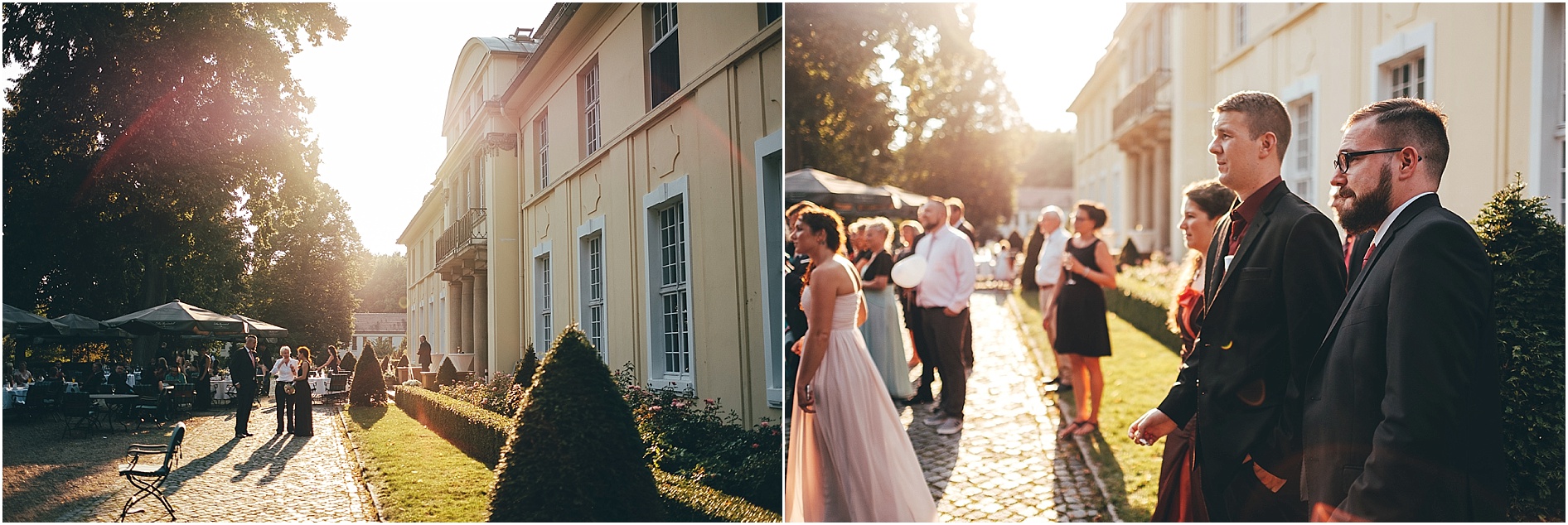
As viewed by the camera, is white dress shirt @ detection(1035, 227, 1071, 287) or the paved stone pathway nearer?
the paved stone pathway

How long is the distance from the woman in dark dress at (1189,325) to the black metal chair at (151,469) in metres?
3.85

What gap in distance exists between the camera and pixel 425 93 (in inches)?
163

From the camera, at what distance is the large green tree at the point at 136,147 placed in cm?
384

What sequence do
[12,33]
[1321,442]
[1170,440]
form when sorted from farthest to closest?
1. [12,33]
2. [1170,440]
3. [1321,442]

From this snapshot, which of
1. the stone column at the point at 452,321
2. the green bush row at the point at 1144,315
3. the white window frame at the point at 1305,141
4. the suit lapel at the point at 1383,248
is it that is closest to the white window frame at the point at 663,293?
the stone column at the point at 452,321

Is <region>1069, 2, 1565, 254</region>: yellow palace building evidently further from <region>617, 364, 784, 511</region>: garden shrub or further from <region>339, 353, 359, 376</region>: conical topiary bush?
<region>339, 353, 359, 376</region>: conical topiary bush

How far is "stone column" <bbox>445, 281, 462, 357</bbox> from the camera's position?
398cm

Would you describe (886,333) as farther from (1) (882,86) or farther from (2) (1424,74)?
(2) (1424,74)

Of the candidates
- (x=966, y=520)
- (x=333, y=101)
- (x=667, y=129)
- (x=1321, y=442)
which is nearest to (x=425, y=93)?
(x=333, y=101)

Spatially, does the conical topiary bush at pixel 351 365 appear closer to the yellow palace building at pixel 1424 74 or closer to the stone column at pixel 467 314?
the stone column at pixel 467 314

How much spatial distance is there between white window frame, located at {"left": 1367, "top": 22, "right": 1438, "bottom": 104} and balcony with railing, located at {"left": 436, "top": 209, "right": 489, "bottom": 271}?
22.9 feet

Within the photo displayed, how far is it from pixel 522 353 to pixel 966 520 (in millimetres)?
2230

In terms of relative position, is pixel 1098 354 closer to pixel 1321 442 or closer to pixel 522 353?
pixel 1321 442

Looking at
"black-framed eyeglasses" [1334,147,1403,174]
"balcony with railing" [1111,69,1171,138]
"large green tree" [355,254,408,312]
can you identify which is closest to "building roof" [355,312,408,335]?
"large green tree" [355,254,408,312]
